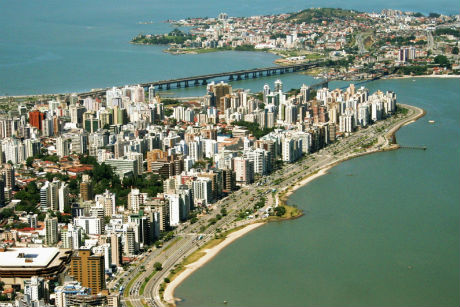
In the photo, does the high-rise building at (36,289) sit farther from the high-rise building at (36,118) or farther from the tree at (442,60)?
the tree at (442,60)

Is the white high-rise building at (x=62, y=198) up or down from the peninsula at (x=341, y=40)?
down

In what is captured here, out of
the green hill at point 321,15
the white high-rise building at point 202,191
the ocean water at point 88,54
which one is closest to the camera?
the white high-rise building at point 202,191

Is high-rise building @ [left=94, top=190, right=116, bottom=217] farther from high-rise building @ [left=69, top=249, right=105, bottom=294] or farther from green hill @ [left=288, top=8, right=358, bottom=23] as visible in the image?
green hill @ [left=288, top=8, right=358, bottom=23]

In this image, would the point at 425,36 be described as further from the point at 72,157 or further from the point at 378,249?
the point at 378,249

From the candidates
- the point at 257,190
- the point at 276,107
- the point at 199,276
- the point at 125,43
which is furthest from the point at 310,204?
the point at 125,43

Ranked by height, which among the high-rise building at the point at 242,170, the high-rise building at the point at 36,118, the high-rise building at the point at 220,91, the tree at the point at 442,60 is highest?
the tree at the point at 442,60

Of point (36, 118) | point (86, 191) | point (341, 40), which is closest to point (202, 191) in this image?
point (86, 191)

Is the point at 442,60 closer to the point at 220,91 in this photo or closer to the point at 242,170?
the point at 220,91

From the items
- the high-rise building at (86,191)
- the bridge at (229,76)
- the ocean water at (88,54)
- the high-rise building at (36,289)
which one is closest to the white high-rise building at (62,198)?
the high-rise building at (86,191)
